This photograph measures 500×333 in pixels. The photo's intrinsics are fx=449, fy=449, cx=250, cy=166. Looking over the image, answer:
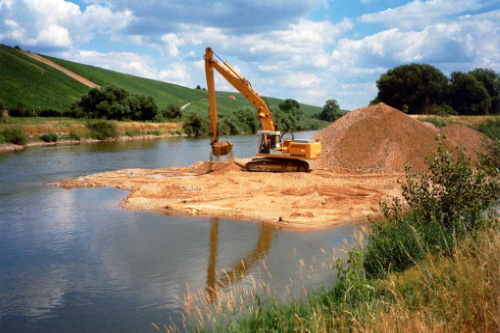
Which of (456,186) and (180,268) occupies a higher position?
(456,186)

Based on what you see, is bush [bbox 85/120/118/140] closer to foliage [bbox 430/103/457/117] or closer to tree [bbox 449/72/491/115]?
foliage [bbox 430/103/457/117]

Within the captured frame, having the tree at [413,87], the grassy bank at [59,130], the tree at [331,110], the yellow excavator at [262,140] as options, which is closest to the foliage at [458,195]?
the yellow excavator at [262,140]

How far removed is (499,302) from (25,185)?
2042cm

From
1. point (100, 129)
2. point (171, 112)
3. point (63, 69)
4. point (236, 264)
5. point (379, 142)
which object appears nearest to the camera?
point (236, 264)

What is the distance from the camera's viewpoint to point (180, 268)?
9547mm

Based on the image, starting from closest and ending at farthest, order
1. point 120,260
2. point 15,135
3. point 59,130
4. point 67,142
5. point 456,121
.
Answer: point 120,260, point 456,121, point 15,135, point 67,142, point 59,130

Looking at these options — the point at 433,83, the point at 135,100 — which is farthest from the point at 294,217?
the point at 135,100

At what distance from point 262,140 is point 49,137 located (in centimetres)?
2981

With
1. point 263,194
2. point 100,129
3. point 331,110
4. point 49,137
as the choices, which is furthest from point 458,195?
point 331,110

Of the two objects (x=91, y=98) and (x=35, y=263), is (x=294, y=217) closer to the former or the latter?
(x=35, y=263)

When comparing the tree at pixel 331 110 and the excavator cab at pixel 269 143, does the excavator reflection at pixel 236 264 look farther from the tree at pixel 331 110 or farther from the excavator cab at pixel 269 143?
the tree at pixel 331 110

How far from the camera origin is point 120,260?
10195 mm

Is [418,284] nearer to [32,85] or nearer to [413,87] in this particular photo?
[413,87]

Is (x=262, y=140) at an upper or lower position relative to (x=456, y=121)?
lower
